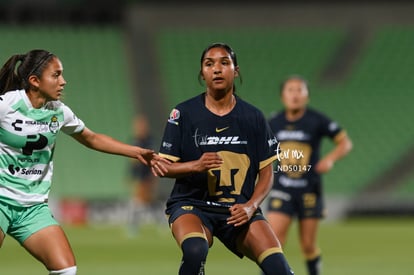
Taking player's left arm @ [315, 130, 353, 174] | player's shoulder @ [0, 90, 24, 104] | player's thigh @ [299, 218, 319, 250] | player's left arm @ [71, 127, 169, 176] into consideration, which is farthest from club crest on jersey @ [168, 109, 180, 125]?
player's thigh @ [299, 218, 319, 250]

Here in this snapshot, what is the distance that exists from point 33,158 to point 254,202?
1.72 m

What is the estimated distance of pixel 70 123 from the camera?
7914mm

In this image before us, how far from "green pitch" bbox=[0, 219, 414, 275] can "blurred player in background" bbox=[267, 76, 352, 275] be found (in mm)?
1189

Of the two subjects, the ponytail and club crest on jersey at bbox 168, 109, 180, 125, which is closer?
club crest on jersey at bbox 168, 109, 180, 125

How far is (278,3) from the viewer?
3092cm

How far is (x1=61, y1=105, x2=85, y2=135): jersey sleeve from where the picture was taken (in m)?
7.87

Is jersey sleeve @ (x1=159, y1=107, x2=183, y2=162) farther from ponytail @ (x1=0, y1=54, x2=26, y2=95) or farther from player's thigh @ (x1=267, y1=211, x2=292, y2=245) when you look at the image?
player's thigh @ (x1=267, y1=211, x2=292, y2=245)

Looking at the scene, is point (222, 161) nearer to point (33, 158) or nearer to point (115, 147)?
point (115, 147)

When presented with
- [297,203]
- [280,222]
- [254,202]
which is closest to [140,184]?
[297,203]

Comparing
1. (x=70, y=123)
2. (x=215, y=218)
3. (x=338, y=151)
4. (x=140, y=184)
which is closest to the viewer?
(x=215, y=218)

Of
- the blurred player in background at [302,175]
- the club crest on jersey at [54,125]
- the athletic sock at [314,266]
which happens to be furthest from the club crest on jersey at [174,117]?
the athletic sock at [314,266]

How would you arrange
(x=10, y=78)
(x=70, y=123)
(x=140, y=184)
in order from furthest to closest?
(x=140, y=184) → (x=70, y=123) → (x=10, y=78)

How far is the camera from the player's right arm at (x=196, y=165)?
284 inches

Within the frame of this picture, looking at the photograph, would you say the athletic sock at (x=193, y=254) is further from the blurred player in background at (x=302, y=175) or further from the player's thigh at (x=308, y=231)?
the player's thigh at (x=308, y=231)
